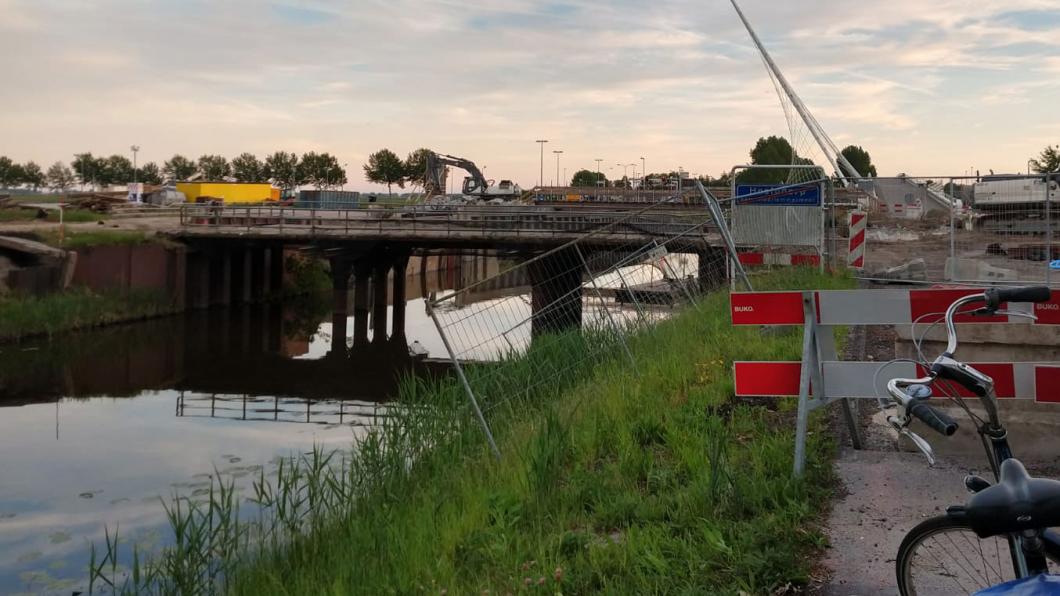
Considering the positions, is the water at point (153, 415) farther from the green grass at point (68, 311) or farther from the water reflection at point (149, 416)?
the green grass at point (68, 311)

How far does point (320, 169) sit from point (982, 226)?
85900 millimetres

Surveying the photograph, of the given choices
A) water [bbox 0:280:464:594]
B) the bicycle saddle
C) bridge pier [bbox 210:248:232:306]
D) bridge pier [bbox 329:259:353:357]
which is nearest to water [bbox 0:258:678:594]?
water [bbox 0:280:464:594]

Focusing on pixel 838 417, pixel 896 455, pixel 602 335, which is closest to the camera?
pixel 896 455

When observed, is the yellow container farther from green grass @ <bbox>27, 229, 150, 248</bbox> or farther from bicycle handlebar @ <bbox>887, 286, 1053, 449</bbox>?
bicycle handlebar @ <bbox>887, 286, 1053, 449</bbox>

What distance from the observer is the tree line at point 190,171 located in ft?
299

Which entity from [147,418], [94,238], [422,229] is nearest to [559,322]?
[147,418]

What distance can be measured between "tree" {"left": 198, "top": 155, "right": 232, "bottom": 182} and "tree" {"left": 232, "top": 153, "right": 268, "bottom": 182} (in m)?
0.77

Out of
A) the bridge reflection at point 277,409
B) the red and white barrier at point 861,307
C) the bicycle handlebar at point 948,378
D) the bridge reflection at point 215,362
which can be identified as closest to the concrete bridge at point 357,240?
the bridge reflection at point 215,362

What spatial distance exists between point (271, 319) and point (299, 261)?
398 inches

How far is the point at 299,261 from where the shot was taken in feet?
143

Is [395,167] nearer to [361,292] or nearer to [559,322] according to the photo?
[361,292]

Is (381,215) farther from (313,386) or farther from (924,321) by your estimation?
(924,321)

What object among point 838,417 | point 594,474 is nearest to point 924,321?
point 838,417

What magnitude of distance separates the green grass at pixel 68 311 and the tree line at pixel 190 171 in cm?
6449
